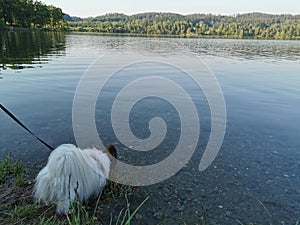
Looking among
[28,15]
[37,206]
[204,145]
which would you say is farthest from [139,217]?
[28,15]

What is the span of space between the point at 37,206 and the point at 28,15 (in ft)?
354

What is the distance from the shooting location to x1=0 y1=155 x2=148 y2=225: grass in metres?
3.45

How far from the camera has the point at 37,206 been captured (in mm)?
3670

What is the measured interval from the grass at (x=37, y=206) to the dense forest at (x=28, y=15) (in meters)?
74.5

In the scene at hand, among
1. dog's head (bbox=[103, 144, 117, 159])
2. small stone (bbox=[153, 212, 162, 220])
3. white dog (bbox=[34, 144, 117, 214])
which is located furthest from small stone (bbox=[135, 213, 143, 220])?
dog's head (bbox=[103, 144, 117, 159])

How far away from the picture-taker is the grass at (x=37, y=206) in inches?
136

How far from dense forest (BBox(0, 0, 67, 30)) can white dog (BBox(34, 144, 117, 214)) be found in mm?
75944

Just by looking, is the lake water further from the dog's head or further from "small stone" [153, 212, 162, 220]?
the dog's head

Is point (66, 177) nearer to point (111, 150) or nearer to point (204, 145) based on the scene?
point (111, 150)

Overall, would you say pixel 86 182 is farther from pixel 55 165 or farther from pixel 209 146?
pixel 209 146

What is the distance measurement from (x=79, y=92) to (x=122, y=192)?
8928 millimetres

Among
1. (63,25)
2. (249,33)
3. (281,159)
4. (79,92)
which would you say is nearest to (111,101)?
(79,92)

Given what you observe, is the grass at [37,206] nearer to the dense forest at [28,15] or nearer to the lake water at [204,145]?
the lake water at [204,145]

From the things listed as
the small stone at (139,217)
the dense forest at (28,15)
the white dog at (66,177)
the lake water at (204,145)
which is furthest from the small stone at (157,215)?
the dense forest at (28,15)
